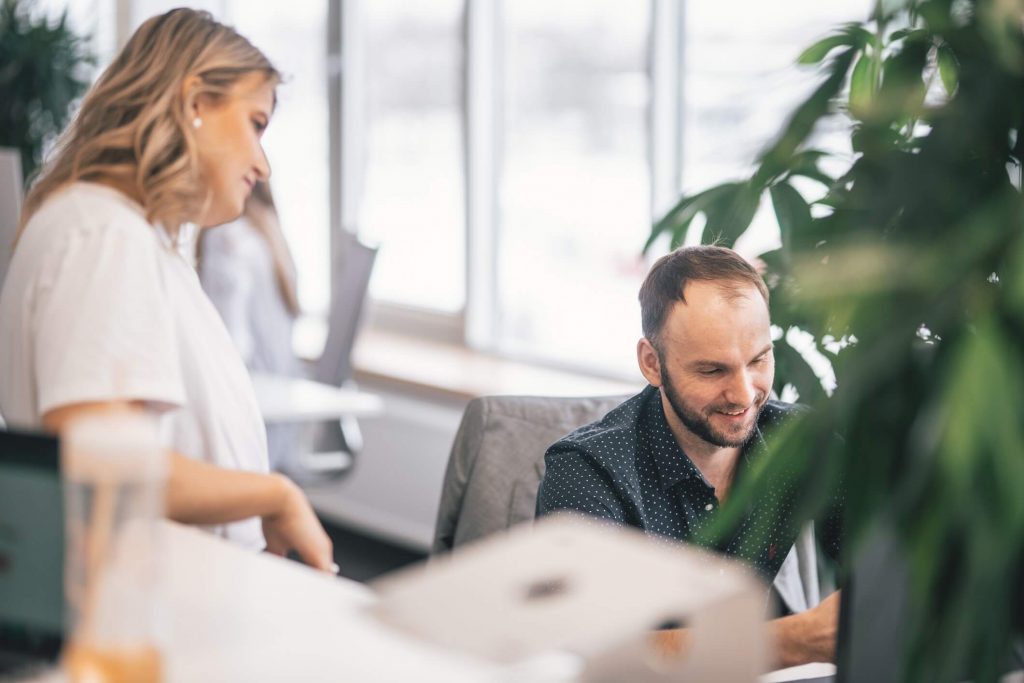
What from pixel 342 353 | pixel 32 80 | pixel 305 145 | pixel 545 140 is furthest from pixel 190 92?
pixel 32 80

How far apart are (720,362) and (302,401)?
168 cm

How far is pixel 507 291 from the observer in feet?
15.0

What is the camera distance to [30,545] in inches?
39.2

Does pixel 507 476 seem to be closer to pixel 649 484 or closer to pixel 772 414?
pixel 649 484

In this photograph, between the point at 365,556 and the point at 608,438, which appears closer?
the point at 608,438

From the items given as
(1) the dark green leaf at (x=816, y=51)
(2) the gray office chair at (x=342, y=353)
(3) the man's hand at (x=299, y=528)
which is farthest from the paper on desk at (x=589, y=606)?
(2) the gray office chair at (x=342, y=353)

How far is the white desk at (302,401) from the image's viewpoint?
10.5ft

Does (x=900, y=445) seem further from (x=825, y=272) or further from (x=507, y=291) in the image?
(x=507, y=291)

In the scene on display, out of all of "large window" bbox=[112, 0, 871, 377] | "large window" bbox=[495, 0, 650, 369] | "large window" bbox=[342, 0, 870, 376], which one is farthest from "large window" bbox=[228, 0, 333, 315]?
"large window" bbox=[495, 0, 650, 369]

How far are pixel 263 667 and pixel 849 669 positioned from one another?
1.50 ft

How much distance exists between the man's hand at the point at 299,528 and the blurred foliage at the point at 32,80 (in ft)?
14.2

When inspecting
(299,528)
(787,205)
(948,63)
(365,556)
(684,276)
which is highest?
(948,63)

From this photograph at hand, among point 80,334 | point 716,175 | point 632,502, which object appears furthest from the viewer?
point 716,175

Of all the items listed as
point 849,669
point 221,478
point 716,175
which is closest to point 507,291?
point 716,175
